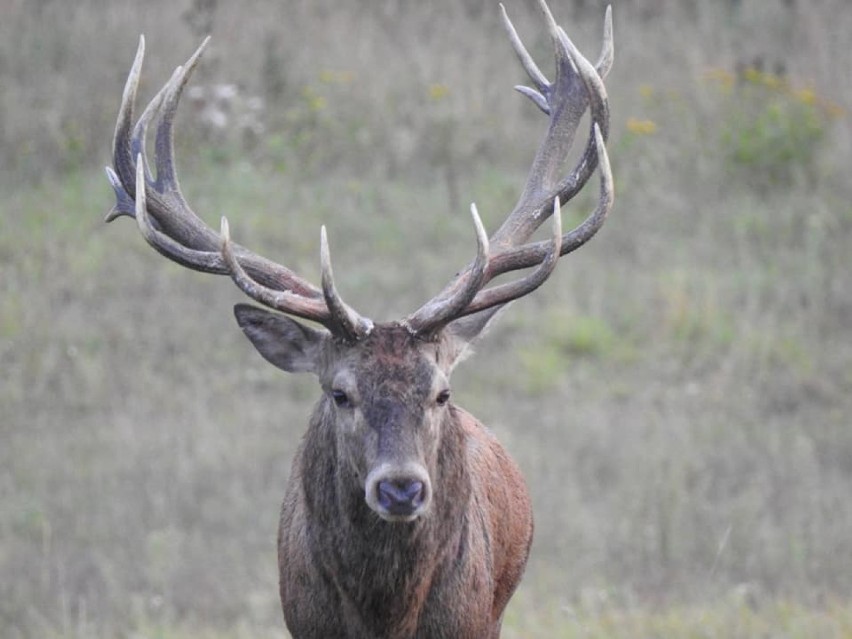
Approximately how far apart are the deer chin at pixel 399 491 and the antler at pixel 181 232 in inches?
22.4

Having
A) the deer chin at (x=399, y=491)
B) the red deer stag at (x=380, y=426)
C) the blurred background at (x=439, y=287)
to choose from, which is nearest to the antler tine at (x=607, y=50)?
the red deer stag at (x=380, y=426)

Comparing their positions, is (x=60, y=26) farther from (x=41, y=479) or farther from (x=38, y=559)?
(x=38, y=559)

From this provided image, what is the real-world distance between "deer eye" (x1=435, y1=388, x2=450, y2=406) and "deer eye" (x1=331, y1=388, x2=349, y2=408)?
0.28 m

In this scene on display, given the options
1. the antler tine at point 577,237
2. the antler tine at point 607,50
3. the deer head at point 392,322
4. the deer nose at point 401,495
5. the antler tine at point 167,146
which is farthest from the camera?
the antler tine at point 607,50

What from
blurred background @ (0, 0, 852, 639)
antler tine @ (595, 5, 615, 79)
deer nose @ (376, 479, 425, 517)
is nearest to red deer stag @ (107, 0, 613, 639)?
deer nose @ (376, 479, 425, 517)

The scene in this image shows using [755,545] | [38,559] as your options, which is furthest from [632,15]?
[38,559]

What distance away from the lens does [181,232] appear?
5414 mm

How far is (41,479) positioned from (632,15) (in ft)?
27.8

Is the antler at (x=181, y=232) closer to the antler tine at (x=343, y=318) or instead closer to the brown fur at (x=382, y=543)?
the antler tine at (x=343, y=318)

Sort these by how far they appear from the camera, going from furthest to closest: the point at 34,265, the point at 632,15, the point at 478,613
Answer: the point at 632,15 < the point at 34,265 < the point at 478,613

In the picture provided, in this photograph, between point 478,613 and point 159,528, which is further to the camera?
point 159,528

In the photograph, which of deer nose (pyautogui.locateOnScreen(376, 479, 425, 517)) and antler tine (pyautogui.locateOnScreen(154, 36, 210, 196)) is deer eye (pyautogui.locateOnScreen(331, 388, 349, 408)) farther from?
antler tine (pyautogui.locateOnScreen(154, 36, 210, 196))

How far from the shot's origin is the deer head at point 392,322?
15.4 ft

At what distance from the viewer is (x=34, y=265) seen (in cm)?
Answer: 1152
